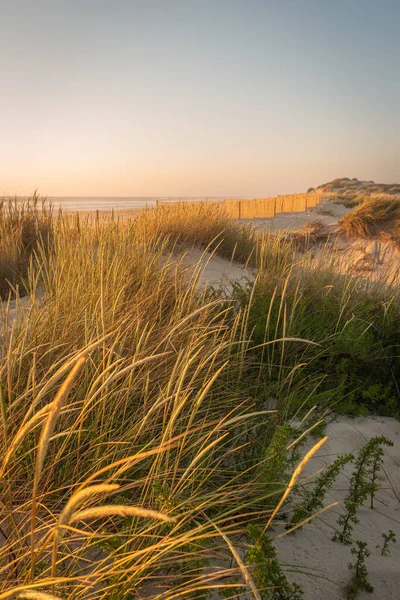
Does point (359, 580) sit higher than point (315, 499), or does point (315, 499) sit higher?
point (315, 499)

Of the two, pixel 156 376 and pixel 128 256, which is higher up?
pixel 128 256

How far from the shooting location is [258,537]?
1165 mm

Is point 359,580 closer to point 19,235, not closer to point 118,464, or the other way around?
point 118,464

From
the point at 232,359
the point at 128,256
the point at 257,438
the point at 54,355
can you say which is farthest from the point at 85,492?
the point at 128,256

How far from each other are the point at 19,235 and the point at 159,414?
12.5 feet

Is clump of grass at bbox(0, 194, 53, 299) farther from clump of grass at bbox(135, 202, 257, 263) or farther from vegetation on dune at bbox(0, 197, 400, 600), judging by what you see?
vegetation on dune at bbox(0, 197, 400, 600)

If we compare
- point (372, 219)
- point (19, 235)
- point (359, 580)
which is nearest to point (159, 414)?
point (359, 580)

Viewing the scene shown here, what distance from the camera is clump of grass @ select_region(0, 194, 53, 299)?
15.3 ft

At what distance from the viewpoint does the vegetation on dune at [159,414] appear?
3.25ft

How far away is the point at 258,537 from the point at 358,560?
442mm

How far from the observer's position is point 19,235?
4980 millimetres

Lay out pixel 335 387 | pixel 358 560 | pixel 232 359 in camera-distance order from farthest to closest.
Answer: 1. pixel 335 387
2. pixel 232 359
3. pixel 358 560

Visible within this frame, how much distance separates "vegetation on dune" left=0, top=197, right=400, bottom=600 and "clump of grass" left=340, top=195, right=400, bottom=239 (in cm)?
646

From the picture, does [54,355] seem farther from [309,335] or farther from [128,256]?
[309,335]
